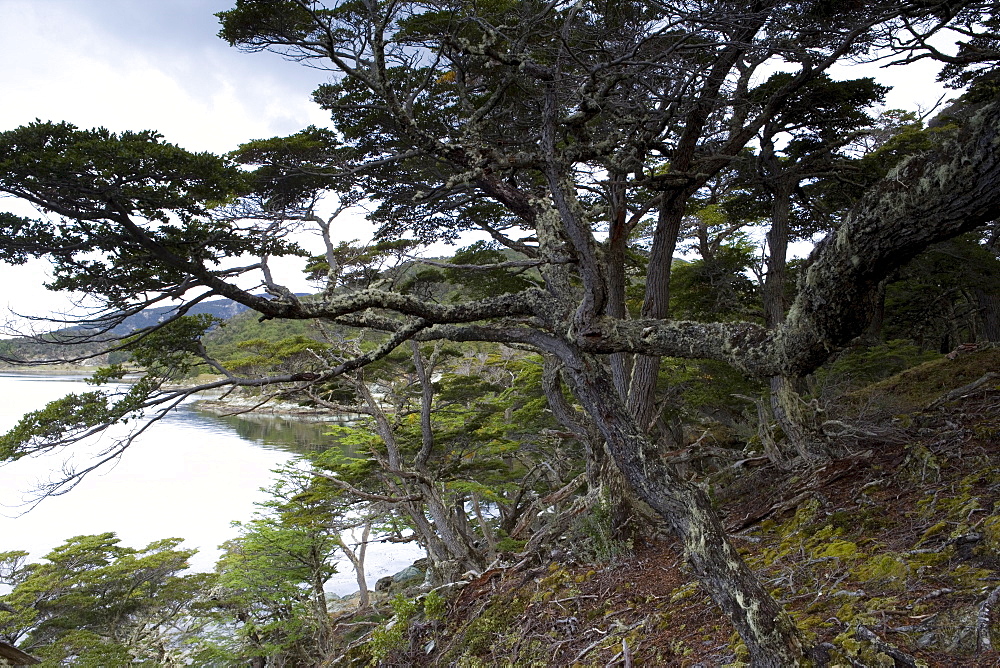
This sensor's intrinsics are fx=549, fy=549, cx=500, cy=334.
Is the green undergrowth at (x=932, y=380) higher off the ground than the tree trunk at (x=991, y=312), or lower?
lower

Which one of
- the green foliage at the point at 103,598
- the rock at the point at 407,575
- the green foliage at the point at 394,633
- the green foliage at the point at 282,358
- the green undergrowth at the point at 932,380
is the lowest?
the rock at the point at 407,575

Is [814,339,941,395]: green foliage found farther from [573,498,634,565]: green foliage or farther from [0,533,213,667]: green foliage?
[0,533,213,667]: green foliage

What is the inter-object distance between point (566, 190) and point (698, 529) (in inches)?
69.8

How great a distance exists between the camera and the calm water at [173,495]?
52.8 ft

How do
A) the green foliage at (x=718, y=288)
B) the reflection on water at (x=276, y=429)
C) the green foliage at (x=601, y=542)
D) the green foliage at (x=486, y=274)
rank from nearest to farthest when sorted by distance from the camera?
the green foliage at (x=601, y=542) < the green foliage at (x=486, y=274) < the green foliage at (x=718, y=288) < the reflection on water at (x=276, y=429)

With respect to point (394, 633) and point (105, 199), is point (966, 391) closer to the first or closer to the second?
point (394, 633)

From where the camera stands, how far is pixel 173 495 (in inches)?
773

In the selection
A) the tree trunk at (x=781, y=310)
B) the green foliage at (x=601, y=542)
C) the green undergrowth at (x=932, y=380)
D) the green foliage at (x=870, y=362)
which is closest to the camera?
the green foliage at (x=601, y=542)

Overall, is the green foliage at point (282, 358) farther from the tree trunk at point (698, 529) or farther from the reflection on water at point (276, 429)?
the reflection on water at point (276, 429)

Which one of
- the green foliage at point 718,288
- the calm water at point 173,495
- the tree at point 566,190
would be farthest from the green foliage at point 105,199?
the calm water at point 173,495

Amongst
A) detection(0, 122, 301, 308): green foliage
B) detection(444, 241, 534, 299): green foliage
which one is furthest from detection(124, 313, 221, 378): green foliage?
detection(444, 241, 534, 299): green foliage

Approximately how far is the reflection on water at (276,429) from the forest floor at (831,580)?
17740 mm

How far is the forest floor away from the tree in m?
0.46

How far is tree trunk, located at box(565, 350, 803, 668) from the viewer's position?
1.98 meters
